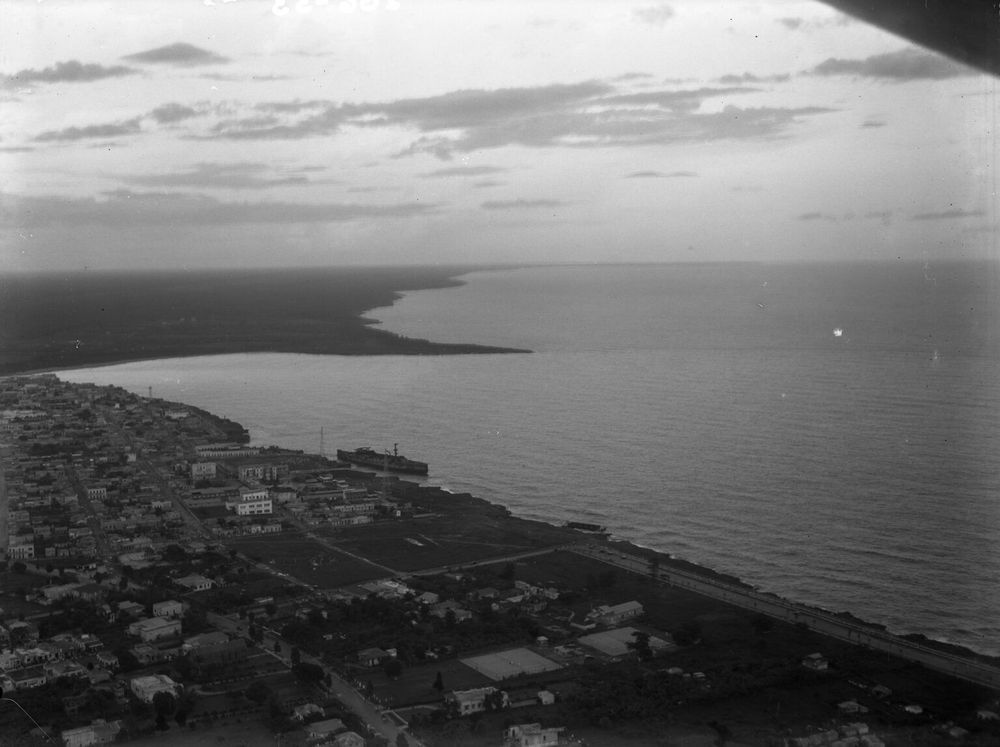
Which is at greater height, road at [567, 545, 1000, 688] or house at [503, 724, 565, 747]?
house at [503, 724, 565, 747]

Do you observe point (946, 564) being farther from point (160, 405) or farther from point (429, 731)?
point (160, 405)

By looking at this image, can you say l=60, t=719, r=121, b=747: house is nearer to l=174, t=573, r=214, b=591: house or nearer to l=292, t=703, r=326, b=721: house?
l=292, t=703, r=326, b=721: house

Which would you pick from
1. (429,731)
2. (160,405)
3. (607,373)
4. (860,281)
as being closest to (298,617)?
(429,731)

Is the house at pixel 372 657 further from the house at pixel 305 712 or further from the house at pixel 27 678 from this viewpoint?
the house at pixel 27 678

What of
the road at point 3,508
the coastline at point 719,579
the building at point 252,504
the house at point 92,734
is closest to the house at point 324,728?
the house at point 92,734

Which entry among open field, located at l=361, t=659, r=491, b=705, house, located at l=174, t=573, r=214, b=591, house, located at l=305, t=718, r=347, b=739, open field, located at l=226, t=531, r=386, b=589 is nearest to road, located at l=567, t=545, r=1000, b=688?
open field, located at l=226, t=531, r=386, b=589

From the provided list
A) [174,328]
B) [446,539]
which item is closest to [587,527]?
[446,539]
